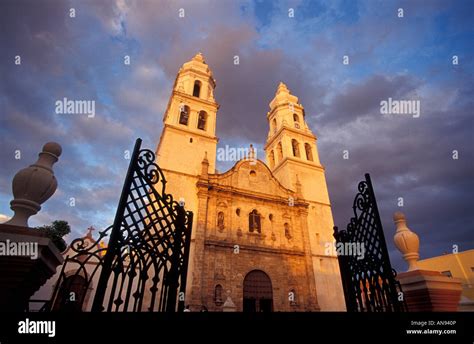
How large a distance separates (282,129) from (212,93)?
319 inches

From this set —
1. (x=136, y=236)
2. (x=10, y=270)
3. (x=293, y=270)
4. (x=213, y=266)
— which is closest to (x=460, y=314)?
(x=136, y=236)

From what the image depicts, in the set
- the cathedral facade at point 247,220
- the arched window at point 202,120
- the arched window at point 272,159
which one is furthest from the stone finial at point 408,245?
the arched window at point 272,159

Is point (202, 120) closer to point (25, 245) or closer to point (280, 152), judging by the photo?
point (280, 152)

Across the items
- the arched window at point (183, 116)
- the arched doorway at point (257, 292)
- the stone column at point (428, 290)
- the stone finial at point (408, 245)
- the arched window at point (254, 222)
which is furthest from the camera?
the arched window at point (183, 116)

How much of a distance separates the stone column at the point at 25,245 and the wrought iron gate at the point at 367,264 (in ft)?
13.4

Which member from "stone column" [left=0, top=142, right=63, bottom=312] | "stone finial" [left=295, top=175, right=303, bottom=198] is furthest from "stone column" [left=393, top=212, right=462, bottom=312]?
"stone finial" [left=295, top=175, right=303, bottom=198]

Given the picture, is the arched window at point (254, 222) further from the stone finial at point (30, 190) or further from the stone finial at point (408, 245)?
the stone finial at point (30, 190)

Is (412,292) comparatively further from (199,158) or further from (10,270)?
(199,158)

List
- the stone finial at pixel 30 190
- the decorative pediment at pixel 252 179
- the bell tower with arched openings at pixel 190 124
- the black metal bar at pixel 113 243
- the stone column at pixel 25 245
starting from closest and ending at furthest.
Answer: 1. the stone column at pixel 25 245
2. the black metal bar at pixel 113 243
3. the stone finial at pixel 30 190
4. the bell tower with arched openings at pixel 190 124
5. the decorative pediment at pixel 252 179

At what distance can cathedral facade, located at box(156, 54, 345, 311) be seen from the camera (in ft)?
51.8

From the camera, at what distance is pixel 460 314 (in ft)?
7.16

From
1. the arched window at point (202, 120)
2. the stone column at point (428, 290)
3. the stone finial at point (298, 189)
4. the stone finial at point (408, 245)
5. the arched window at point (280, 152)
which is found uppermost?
the arched window at point (202, 120)

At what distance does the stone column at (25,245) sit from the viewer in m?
2.30

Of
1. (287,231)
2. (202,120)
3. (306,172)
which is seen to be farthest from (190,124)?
(287,231)
